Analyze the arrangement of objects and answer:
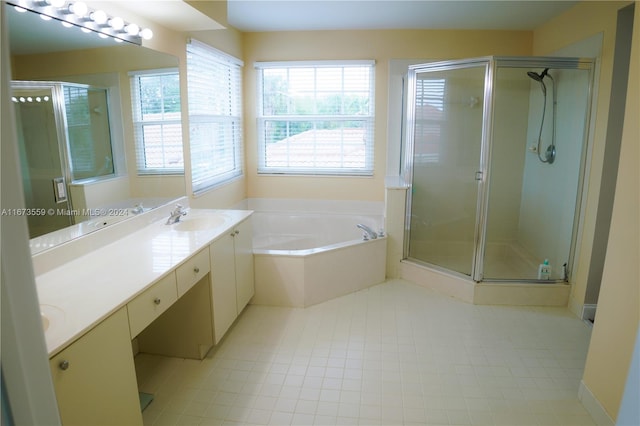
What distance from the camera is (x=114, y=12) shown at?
2193 millimetres

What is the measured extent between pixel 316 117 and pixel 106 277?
307cm

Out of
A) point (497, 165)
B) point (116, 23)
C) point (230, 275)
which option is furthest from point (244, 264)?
point (497, 165)

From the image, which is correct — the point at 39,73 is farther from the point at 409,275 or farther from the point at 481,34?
the point at 481,34

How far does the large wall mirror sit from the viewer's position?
5.39ft

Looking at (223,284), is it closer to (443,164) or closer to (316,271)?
(316,271)

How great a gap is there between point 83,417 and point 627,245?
224 centimetres

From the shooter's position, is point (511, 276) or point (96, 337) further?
point (511, 276)

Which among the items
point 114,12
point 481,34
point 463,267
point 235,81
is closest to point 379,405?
point 463,267

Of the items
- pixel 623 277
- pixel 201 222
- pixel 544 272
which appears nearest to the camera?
pixel 623 277

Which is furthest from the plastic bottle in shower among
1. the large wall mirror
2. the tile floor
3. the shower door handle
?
the shower door handle

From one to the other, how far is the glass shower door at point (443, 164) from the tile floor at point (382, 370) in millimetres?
648

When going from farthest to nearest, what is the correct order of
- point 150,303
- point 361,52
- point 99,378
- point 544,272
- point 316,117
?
point 316,117, point 361,52, point 544,272, point 150,303, point 99,378

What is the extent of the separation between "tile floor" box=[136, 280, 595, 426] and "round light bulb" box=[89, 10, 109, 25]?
1.93 meters

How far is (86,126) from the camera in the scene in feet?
6.54
